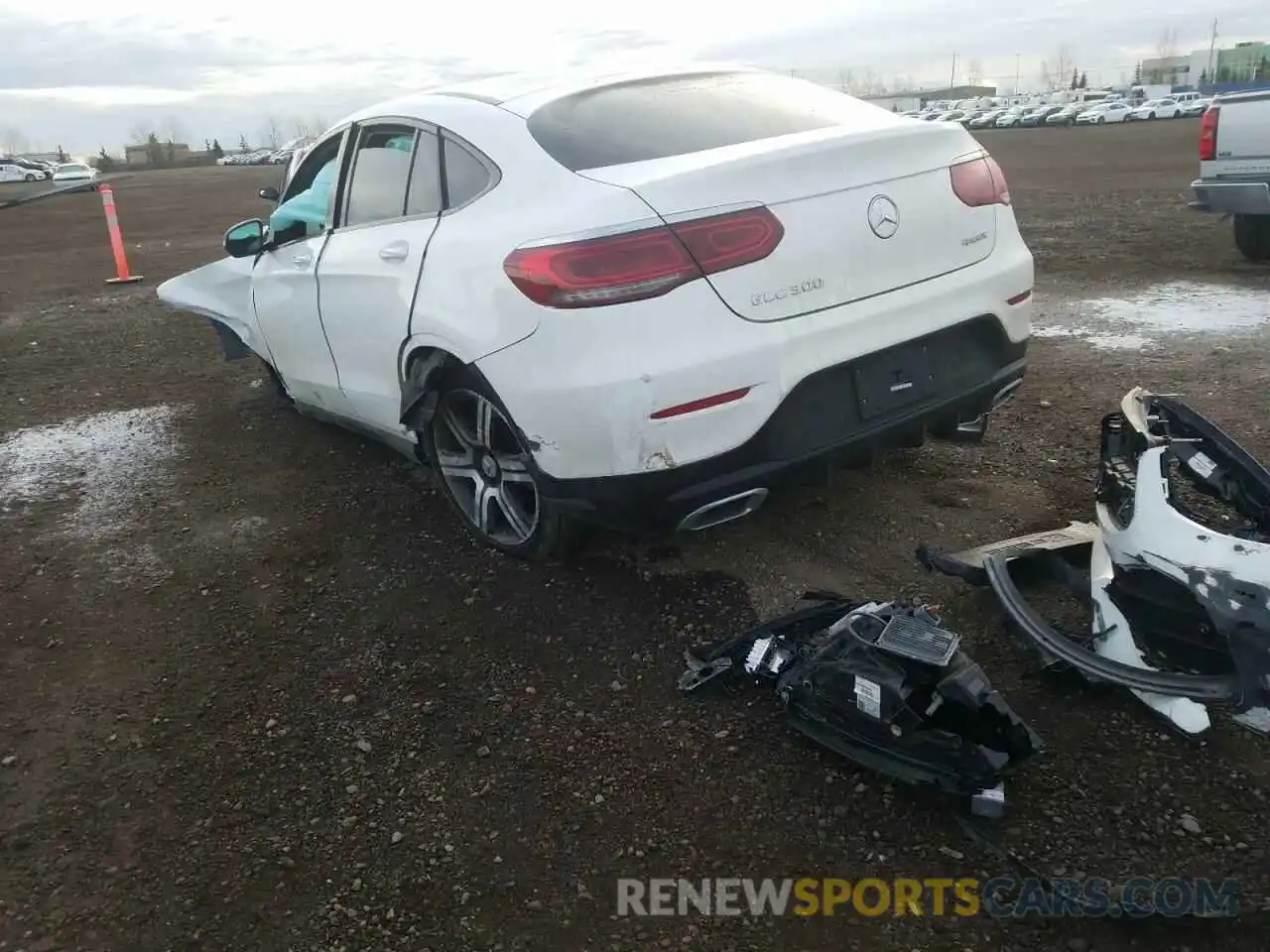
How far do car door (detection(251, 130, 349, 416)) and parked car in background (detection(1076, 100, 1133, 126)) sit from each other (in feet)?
215

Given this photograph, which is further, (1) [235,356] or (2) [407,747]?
(1) [235,356]

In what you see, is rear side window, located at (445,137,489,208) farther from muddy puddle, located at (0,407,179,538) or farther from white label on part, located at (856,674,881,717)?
muddy puddle, located at (0,407,179,538)

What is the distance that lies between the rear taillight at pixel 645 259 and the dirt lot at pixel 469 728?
44.4 inches

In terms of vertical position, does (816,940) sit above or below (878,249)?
below

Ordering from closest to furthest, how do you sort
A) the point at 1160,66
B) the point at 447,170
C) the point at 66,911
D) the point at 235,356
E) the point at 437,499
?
the point at 66,911, the point at 447,170, the point at 437,499, the point at 235,356, the point at 1160,66

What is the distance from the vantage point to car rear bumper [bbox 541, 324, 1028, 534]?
3024 millimetres

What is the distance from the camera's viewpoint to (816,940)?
213 cm

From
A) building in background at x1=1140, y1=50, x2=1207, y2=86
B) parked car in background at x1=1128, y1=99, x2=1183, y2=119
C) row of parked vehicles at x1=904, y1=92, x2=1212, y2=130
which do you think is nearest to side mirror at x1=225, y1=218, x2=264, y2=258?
row of parked vehicles at x1=904, y1=92, x2=1212, y2=130

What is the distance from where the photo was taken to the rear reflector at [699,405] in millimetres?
2895

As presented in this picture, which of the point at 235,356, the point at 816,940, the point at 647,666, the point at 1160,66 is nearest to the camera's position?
the point at 816,940

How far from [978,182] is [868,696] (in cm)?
191

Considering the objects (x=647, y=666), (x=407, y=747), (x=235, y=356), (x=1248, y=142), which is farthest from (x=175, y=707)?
(x=1248, y=142)

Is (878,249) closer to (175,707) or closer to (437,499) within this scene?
(437,499)

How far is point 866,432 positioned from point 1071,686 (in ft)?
3.08
